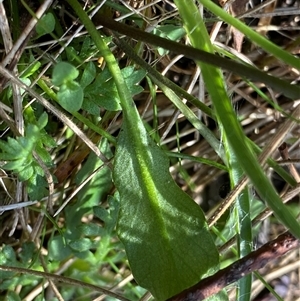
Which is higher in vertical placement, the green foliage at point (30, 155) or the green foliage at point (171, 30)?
the green foliage at point (171, 30)

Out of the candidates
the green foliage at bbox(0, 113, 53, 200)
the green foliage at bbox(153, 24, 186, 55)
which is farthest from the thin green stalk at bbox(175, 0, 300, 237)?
the green foliage at bbox(0, 113, 53, 200)

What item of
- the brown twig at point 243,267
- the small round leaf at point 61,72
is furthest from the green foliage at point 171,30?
the brown twig at point 243,267

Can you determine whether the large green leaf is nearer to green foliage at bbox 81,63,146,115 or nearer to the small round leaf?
green foliage at bbox 81,63,146,115

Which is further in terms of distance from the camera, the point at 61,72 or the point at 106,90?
the point at 106,90

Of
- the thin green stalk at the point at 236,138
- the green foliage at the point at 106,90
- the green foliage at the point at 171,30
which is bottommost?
the thin green stalk at the point at 236,138

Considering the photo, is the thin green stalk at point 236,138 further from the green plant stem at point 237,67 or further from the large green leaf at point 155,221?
the large green leaf at point 155,221

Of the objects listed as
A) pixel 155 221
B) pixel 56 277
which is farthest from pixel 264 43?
pixel 56 277

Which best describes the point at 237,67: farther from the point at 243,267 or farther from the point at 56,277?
the point at 56,277
